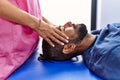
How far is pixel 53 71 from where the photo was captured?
125cm

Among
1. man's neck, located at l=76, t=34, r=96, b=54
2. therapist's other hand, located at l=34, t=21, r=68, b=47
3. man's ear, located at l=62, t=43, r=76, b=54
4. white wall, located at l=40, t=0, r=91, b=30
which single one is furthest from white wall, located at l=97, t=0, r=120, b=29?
therapist's other hand, located at l=34, t=21, r=68, b=47

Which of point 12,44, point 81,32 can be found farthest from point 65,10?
point 12,44

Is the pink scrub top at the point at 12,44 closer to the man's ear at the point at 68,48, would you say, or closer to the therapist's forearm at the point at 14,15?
the therapist's forearm at the point at 14,15

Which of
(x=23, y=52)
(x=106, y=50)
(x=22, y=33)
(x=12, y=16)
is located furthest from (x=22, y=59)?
(x=106, y=50)

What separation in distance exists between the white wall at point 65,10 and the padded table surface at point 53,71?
1.05m

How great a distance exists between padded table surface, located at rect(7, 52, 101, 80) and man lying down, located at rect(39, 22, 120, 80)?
0.04 meters

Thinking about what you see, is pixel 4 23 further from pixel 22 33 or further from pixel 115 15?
pixel 115 15

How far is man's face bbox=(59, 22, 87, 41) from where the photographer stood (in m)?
1.27

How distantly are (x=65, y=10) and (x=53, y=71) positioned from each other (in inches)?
48.4

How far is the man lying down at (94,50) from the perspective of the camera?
3.51ft

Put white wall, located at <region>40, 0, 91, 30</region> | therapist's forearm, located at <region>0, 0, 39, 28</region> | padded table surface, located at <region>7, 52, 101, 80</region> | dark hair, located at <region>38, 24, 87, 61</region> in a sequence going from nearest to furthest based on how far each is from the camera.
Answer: therapist's forearm, located at <region>0, 0, 39, 28</region>
padded table surface, located at <region>7, 52, 101, 80</region>
dark hair, located at <region>38, 24, 87, 61</region>
white wall, located at <region>40, 0, 91, 30</region>

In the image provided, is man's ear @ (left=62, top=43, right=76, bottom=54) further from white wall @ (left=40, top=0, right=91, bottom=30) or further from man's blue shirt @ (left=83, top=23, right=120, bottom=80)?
white wall @ (left=40, top=0, right=91, bottom=30)

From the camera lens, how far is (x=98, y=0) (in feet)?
7.77

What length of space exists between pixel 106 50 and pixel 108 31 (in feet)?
0.82
